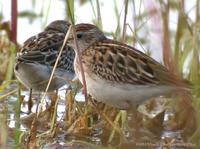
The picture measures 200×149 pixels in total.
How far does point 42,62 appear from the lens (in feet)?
22.9

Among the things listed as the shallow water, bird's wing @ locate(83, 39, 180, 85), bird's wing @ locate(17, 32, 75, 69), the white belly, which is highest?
bird's wing @ locate(17, 32, 75, 69)

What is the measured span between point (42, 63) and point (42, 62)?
0.4 inches

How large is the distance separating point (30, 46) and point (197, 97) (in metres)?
2.47

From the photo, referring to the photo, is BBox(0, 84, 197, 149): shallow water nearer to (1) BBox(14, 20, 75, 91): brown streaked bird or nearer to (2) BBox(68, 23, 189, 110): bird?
(2) BBox(68, 23, 189, 110): bird

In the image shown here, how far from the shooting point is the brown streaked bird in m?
6.85

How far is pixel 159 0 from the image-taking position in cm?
352

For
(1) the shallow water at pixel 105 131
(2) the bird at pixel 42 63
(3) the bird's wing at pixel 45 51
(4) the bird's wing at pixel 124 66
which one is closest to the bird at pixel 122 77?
(4) the bird's wing at pixel 124 66

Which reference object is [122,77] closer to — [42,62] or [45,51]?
[42,62]

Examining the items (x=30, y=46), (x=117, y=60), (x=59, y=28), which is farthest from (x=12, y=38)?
(x=117, y=60)

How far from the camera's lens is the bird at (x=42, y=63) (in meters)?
6.85

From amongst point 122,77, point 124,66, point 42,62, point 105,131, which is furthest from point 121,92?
point 42,62

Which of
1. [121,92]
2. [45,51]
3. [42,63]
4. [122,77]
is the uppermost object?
[45,51]

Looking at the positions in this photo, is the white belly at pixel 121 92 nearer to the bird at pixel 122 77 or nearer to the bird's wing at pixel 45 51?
the bird at pixel 122 77

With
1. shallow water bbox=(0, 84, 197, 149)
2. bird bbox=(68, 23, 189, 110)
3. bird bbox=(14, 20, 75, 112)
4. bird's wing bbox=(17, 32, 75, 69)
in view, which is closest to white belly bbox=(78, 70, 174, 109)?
bird bbox=(68, 23, 189, 110)
